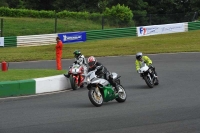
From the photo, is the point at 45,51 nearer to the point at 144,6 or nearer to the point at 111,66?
the point at 111,66

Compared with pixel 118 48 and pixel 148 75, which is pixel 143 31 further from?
pixel 148 75

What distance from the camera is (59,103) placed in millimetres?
13312

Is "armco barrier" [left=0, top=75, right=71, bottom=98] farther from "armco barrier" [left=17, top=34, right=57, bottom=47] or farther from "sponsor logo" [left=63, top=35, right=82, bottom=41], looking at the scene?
"sponsor logo" [left=63, top=35, right=82, bottom=41]

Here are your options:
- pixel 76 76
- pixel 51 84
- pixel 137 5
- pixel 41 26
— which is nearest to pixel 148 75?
pixel 76 76

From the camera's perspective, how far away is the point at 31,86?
1496 centimetres

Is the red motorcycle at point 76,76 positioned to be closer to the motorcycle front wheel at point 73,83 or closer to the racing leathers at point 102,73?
the motorcycle front wheel at point 73,83

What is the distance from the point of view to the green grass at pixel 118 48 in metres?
30.4

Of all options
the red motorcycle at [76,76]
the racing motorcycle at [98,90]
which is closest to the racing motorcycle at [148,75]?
the red motorcycle at [76,76]

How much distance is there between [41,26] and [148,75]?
2612 cm

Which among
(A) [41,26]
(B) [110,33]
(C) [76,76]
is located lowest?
(C) [76,76]

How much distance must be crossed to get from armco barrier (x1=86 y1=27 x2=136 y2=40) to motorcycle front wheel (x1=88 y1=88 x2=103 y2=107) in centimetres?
2490

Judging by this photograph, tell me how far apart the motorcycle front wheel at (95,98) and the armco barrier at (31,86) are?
9.74 ft

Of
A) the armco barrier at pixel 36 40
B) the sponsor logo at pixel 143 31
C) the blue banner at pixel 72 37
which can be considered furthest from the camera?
the sponsor logo at pixel 143 31

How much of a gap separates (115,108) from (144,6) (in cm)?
5212
